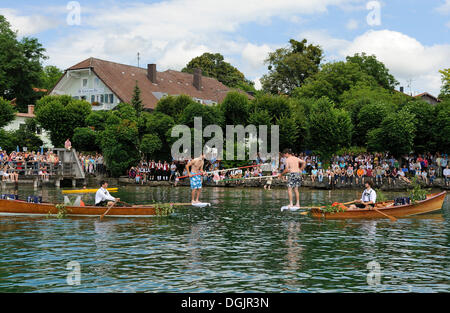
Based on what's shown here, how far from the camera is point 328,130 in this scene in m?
52.0

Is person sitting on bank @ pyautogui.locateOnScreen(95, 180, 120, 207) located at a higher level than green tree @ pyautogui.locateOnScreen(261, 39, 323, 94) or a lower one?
lower

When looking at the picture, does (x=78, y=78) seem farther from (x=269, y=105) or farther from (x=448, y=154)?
(x=448, y=154)

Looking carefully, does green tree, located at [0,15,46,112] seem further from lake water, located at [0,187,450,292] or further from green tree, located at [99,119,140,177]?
lake water, located at [0,187,450,292]

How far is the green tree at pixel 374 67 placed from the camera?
8575 centimetres

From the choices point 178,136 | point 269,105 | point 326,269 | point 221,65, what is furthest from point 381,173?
point 221,65

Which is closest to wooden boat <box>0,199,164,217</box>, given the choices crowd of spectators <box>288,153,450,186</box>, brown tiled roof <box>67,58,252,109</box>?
crowd of spectators <box>288,153,450,186</box>

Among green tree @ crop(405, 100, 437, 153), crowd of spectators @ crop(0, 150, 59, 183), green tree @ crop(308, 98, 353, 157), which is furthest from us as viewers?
green tree @ crop(308, 98, 353, 157)

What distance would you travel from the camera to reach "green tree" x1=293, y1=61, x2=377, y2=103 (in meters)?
75.4

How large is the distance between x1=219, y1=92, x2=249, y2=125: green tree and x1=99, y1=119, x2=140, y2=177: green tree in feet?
32.8

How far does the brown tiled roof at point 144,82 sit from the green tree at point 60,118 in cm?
1016

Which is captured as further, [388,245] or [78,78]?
[78,78]
